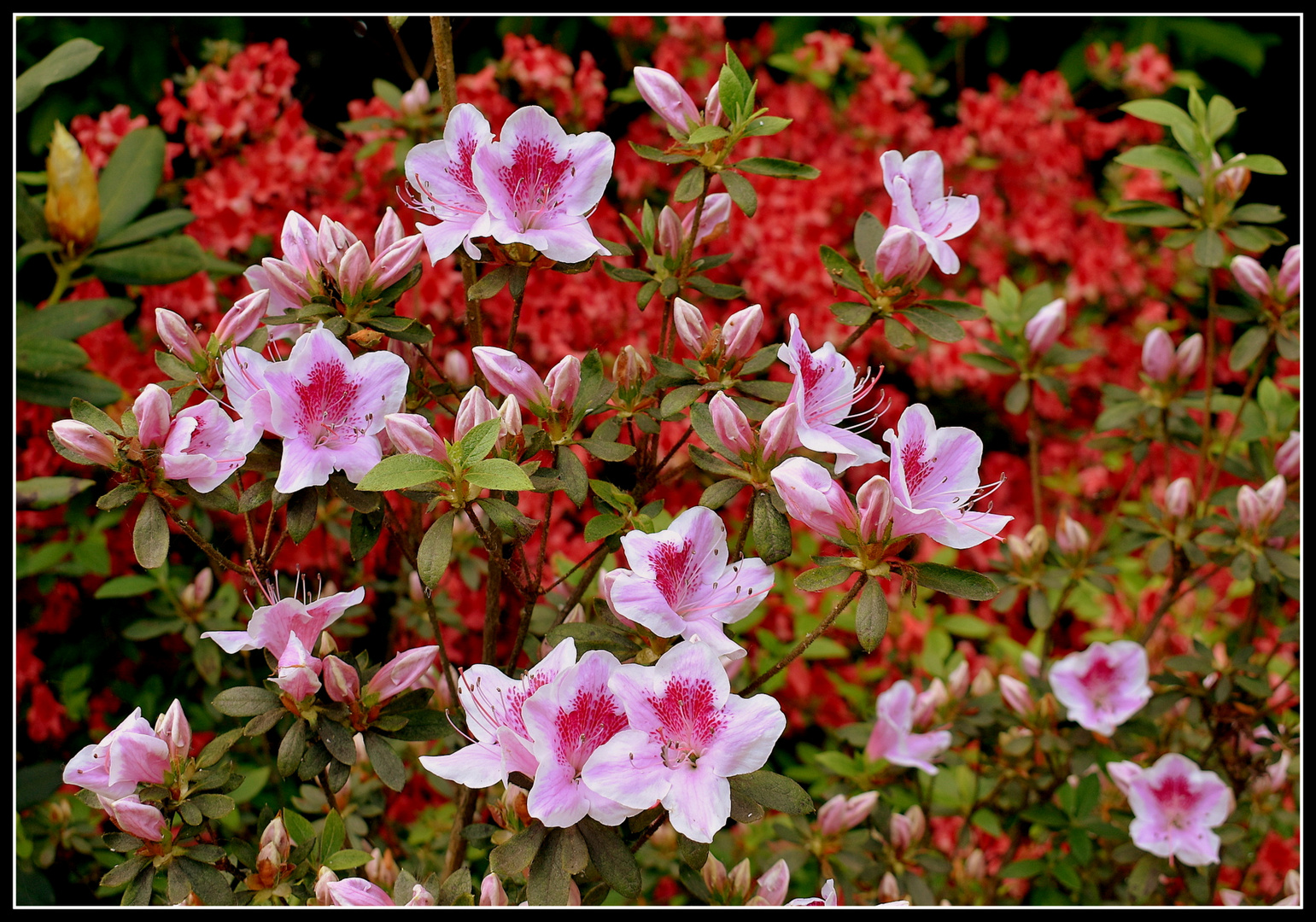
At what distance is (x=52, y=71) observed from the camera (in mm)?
1696

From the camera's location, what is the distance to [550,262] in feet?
3.73

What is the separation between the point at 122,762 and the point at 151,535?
23 cm

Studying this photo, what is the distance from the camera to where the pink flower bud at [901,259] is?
3.76 ft

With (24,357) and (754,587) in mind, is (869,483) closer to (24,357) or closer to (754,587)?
(754,587)

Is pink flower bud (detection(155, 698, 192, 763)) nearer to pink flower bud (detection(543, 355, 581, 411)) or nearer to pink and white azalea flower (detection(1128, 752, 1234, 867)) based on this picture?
pink flower bud (detection(543, 355, 581, 411))

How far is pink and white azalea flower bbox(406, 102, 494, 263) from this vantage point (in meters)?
1.05

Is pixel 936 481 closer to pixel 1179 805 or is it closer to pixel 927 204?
pixel 927 204

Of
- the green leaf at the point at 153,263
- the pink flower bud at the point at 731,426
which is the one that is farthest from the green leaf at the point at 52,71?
the pink flower bud at the point at 731,426

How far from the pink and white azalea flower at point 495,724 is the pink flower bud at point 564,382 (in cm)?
26

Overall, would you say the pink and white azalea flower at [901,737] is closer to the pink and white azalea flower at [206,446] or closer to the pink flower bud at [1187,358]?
the pink flower bud at [1187,358]

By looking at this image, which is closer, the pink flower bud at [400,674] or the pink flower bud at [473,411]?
the pink flower bud at [473,411]

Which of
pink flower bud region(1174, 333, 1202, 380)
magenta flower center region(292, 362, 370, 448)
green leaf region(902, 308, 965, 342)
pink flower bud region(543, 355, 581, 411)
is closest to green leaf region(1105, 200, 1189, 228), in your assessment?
pink flower bud region(1174, 333, 1202, 380)

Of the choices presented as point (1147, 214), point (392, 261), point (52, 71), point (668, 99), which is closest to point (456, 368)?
point (392, 261)
